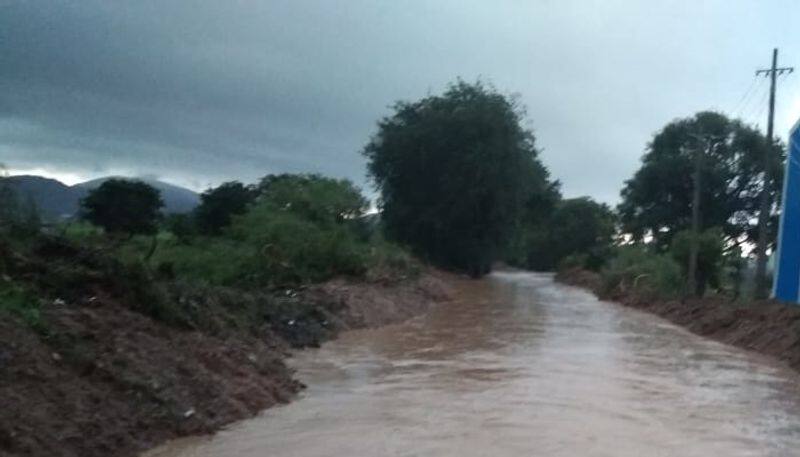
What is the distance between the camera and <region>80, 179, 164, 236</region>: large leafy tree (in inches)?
1572

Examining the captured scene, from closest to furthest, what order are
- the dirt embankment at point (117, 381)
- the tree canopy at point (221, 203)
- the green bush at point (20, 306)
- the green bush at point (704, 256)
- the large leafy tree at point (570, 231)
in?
the dirt embankment at point (117, 381), the green bush at point (20, 306), the green bush at point (704, 256), the tree canopy at point (221, 203), the large leafy tree at point (570, 231)

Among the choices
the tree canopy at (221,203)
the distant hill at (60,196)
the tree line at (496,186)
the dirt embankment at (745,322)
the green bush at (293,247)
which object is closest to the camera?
the distant hill at (60,196)

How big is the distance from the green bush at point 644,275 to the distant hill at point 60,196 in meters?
21.0

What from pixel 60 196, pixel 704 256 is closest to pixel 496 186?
pixel 704 256

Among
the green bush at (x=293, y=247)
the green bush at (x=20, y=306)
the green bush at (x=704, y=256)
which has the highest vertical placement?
the green bush at (x=704, y=256)

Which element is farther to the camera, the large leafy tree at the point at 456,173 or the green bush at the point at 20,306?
the large leafy tree at the point at 456,173

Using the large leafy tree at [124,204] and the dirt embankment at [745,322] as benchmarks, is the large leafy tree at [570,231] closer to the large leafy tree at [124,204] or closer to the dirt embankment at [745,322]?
the large leafy tree at [124,204]

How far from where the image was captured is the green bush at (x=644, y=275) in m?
38.3

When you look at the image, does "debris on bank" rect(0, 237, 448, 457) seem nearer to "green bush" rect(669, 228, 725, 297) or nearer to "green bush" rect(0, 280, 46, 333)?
"green bush" rect(0, 280, 46, 333)

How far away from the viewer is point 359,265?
3203cm

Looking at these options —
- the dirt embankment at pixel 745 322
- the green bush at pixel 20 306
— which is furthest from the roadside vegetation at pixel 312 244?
the dirt embankment at pixel 745 322

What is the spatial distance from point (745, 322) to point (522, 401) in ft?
45.3

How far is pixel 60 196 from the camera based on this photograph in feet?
74.4

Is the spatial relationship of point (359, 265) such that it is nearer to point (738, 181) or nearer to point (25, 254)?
point (25, 254)
